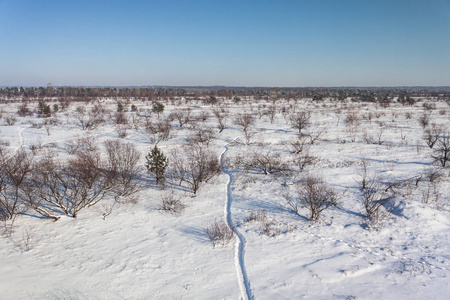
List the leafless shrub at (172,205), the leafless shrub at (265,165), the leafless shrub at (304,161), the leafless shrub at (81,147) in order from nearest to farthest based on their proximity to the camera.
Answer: the leafless shrub at (172,205) → the leafless shrub at (265,165) → the leafless shrub at (304,161) → the leafless shrub at (81,147)

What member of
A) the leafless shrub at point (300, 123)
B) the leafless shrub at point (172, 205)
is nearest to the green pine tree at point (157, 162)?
the leafless shrub at point (172, 205)

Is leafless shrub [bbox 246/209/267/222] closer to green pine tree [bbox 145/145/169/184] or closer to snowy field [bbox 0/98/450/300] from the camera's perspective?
snowy field [bbox 0/98/450/300]

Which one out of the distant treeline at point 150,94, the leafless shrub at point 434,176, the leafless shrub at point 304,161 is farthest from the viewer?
the distant treeline at point 150,94

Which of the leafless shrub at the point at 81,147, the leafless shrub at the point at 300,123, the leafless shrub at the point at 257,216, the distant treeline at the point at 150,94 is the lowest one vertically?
the leafless shrub at the point at 257,216

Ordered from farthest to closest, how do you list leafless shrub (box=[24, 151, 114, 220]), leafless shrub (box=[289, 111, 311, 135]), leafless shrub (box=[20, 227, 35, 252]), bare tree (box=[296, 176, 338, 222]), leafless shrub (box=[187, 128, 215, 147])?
leafless shrub (box=[289, 111, 311, 135]), leafless shrub (box=[187, 128, 215, 147]), bare tree (box=[296, 176, 338, 222]), leafless shrub (box=[24, 151, 114, 220]), leafless shrub (box=[20, 227, 35, 252])

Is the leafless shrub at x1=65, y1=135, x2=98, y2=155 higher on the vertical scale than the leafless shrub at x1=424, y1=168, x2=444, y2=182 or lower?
higher

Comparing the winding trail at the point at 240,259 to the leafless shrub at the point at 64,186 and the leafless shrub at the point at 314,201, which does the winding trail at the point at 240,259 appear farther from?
the leafless shrub at the point at 64,186

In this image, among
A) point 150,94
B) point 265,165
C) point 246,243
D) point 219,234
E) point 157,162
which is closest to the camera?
point 246,243

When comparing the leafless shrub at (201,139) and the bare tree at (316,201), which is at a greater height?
the leafless shrub at (201,139)

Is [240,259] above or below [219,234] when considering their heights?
below

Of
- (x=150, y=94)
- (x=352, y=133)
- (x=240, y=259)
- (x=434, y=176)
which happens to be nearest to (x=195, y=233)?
(x=240, y=259)

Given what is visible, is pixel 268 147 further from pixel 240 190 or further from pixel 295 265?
pixel 295 265

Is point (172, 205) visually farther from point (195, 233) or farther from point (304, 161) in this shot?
point (304, 161)

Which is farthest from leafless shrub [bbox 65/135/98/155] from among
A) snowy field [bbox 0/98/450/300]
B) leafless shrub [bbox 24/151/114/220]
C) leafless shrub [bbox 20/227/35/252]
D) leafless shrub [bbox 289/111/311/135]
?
leafless shrub [bbox 289/111/311/135]
